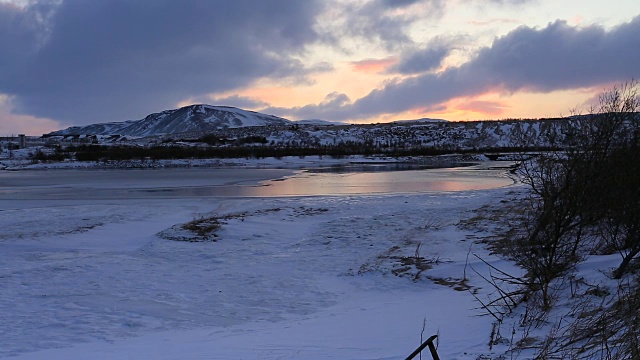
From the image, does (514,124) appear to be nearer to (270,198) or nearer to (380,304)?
(270,198)

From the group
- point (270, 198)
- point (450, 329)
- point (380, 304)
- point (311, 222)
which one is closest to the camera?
point (450, 329)

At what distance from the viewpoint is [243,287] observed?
27.9ft

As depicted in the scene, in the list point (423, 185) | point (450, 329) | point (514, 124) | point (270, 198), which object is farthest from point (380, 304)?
point (514, 124)

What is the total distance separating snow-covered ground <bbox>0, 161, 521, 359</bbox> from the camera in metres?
5.78

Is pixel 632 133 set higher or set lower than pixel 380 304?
higher

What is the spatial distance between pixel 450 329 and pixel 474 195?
623 inches

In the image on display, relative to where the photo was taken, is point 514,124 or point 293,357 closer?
point 293,357

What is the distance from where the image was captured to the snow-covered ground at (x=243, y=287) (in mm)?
5777

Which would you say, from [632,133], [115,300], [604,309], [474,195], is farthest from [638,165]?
[474,195]

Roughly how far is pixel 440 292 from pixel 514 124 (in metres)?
114

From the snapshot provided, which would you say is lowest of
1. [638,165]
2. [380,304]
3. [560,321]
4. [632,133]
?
[380,304]

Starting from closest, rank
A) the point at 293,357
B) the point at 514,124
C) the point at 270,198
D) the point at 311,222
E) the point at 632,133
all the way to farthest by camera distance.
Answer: the point at 293,357, the point at 632,133, the point at 311,222, the point at 270,198, the point at 514,124

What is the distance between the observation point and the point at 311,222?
1525 centimetres

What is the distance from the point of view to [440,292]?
7.93 metres
